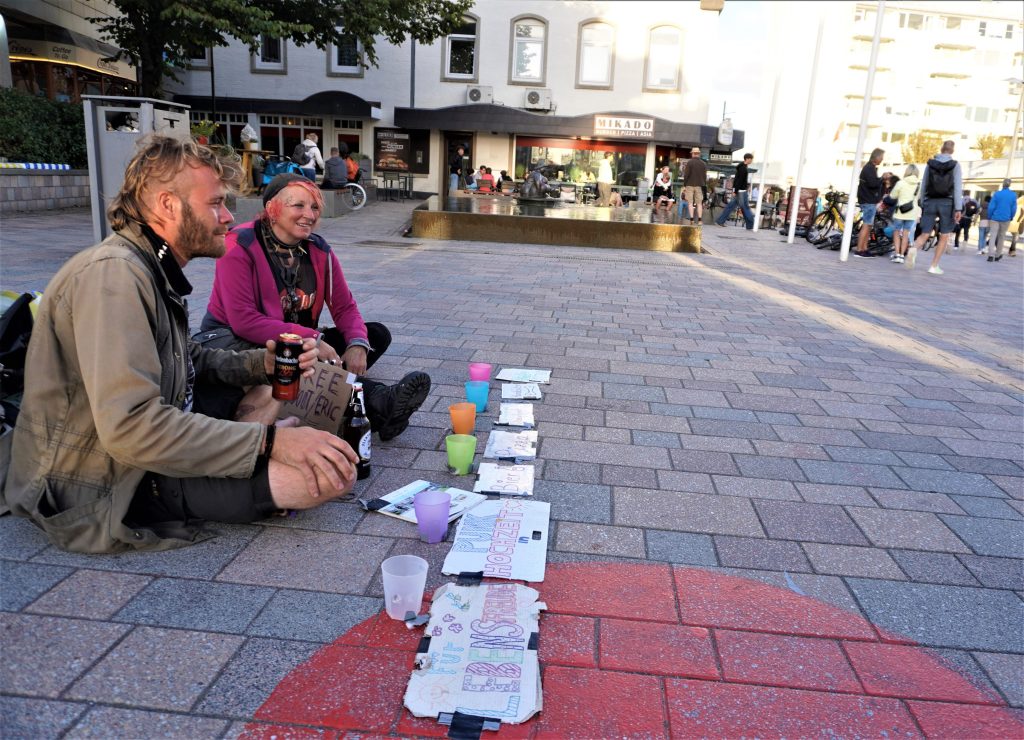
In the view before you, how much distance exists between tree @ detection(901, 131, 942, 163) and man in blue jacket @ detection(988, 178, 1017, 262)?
44.7 metres

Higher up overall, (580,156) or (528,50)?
(528,50)

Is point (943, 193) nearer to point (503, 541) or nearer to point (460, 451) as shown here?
point (460, 451)

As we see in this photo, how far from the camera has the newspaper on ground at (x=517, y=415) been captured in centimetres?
419

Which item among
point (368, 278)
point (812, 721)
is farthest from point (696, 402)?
point (368, 278)

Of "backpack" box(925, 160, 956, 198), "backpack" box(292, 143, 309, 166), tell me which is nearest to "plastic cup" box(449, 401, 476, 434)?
"backpack" box(925, 160, 956, 198)

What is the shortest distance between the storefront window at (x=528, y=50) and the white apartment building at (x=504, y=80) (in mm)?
39

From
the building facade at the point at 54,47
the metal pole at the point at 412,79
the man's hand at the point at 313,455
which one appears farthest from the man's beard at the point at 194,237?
the metal pole at the point at 412,79

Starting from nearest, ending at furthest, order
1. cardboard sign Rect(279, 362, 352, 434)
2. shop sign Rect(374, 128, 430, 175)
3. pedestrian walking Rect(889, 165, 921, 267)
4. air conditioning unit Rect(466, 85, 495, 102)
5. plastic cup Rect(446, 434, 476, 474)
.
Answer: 1. cardboard sign Rect(279, 362, 352, 434)
2. plastic cup Rect(446, 434, 476, 474)
3. pedestrian walking Rect(889, 165, 921, 267)
4. air conditioning unit Rect(466, 85, 495, 102)
5. shop sign Rect(374, 128, 430, 175)

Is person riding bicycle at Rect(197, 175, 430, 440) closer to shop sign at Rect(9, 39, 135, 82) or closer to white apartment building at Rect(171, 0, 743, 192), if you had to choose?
shop sign at Rect(9, 39, 135, 82)

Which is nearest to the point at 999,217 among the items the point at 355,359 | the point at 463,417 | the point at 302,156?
the point at 302,156

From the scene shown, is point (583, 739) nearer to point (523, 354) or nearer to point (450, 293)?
point (523, 354)

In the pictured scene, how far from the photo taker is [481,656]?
2.11m

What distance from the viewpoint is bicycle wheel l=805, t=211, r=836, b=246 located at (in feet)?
56.4

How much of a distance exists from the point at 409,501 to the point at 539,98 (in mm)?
27397
